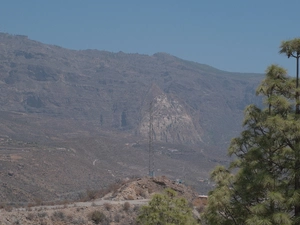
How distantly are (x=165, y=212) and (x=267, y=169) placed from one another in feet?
17.1

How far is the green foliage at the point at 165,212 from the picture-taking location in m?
16.0

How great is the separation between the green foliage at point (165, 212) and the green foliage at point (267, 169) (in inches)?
151

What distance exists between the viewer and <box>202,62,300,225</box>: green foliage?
11.1 metres

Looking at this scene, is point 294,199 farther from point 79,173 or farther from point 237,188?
point 79,173

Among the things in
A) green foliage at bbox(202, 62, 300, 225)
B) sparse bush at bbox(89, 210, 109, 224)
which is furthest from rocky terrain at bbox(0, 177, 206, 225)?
green foliage at bbox(202, 62, 300, 225)

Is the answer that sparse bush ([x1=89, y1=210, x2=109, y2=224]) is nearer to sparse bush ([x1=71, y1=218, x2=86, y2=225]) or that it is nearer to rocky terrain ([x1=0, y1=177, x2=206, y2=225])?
rocky terrain ([x1=0, y1=177, x2=206, y2=225])

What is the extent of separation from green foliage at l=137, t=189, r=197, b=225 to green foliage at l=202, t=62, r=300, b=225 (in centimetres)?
383

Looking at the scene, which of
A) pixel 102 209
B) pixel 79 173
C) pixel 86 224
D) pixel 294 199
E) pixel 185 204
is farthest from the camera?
pixel 79 173

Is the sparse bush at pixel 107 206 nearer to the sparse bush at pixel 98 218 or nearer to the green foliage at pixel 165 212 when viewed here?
the sparse bush at pixel 98 218

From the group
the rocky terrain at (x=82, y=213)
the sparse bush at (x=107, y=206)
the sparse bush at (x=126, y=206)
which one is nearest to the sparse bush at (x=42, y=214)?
the rocky terrain at (x=82, y=213)

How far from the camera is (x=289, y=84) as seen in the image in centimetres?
1168

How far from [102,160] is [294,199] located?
466 feet

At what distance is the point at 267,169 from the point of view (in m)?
11.5

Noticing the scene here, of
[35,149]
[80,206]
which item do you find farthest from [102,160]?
[80,206]
